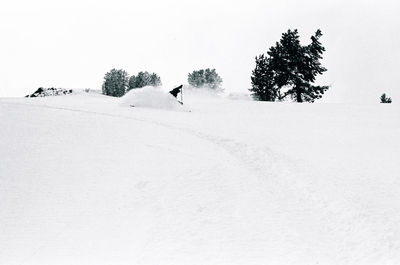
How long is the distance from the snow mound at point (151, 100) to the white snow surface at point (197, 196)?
10.6 metres

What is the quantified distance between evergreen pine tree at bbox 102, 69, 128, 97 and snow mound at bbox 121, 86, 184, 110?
7954cm

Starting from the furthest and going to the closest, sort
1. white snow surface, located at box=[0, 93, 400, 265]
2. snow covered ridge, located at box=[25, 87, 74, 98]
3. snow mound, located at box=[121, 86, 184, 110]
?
1. snow covered ridge, located at box=[25, 87, 74, 98]
2. snow mound, located at box=[121, 86, 184, 110]
3. white snow surface, located at box=[0, 93, 400, 265]

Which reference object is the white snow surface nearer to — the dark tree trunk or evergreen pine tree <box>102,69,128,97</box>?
the dark tree trunk

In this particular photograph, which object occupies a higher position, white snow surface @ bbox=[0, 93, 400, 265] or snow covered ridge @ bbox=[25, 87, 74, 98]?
snow covered ridge @ bbox=[25, 87, 74, 98]

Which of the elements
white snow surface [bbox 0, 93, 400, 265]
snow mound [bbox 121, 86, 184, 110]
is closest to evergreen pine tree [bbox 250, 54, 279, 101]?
snow mound [bbox 121, 86, 184, 110]

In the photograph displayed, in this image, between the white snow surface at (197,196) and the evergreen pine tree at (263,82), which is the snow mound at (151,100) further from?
the evergreen pine tree at (263,82)

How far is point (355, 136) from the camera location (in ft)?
66.3

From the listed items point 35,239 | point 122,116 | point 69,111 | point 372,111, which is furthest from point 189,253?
point 372,111

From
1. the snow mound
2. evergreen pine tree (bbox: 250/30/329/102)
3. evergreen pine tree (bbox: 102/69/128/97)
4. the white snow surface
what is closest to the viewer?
the white snow surface

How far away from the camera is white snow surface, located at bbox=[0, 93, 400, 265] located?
10.5m

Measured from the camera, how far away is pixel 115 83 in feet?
375

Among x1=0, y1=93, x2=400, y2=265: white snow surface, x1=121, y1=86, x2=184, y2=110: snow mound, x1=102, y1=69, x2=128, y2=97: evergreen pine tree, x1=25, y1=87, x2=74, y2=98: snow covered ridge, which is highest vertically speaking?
x1=102, y1=69, x2=128, y2=97: evergreen pine tree

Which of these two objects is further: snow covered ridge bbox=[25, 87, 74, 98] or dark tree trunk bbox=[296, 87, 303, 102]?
snow covered ridge bbox=[25, 87, 74, 98]

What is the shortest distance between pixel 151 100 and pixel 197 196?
66.1 feet
